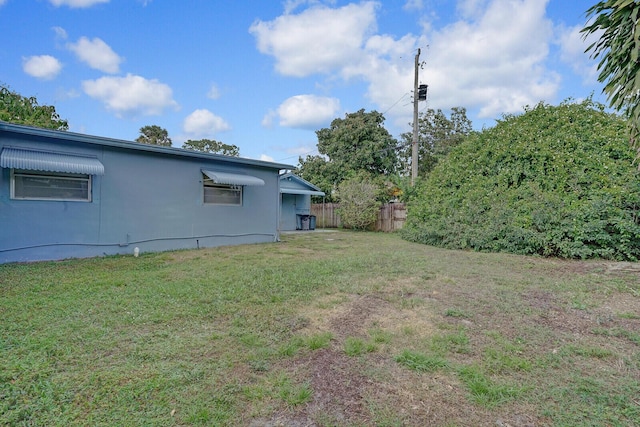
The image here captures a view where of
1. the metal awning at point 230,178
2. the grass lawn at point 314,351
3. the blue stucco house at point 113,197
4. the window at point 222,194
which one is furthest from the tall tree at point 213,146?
the grass lawn at point 314,351

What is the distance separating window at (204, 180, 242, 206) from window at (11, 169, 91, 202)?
3136mm

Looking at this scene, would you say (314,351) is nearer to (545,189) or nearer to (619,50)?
(619,50)

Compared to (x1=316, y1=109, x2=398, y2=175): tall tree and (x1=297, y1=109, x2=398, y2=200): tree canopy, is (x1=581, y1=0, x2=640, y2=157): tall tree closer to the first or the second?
(x1=297, y1=109, x2=398, y2=200): tree canopy

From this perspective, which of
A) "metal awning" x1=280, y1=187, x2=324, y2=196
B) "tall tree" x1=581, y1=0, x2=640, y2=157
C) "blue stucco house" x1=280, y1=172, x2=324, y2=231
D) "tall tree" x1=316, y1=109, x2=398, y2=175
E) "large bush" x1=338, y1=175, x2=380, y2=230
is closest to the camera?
"tall tree" x1=581, y1=0, x2=640, y2=157

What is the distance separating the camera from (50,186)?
7.24 metres

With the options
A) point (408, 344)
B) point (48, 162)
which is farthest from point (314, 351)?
point (48, 162)

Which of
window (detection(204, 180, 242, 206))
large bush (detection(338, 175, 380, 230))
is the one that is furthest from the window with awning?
large bush (detection(338, 175, 380, 230))

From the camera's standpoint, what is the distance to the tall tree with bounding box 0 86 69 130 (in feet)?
47.5

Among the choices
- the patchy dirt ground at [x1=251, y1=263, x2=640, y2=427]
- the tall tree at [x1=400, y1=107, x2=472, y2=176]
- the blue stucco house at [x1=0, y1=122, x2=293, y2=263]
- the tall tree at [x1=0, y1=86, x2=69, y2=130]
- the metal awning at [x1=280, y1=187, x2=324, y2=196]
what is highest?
the tall tree at [x1=400, y1=107, x2=472, y2=176]

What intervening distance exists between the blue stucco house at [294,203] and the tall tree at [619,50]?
638 inches

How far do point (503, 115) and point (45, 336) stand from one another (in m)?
13.0

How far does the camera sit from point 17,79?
14.7m

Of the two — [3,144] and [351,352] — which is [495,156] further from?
[3,144]

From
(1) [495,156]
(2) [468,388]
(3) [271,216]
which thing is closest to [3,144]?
(3) [271,216]
